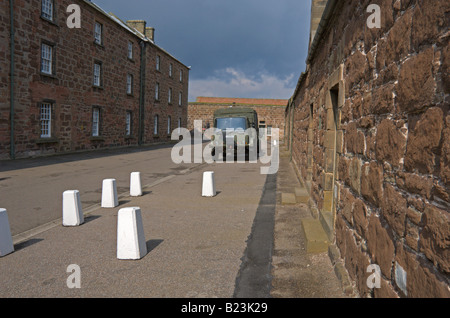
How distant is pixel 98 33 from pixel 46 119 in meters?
7.67

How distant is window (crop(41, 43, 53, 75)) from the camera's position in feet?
58.6

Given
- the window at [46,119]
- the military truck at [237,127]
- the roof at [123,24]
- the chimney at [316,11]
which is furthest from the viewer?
the roof at [123,24]

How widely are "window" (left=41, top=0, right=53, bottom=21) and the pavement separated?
1457 cm

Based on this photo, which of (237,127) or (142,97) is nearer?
(237,127)

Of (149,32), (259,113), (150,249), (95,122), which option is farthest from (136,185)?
(259,113)

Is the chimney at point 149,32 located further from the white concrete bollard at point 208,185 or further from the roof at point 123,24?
the white concrete bollard at point 208,185

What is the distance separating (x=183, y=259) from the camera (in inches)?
166

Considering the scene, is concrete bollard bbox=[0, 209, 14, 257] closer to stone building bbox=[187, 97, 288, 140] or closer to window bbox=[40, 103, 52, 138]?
window bbox=[40, 103, 52, 138]

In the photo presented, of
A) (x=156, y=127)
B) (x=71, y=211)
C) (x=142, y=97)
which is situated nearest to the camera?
(x=71, y=211)

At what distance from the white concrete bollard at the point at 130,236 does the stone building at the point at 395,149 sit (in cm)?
224

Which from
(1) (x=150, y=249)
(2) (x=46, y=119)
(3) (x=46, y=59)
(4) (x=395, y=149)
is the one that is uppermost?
(3) (x=46, y=59)

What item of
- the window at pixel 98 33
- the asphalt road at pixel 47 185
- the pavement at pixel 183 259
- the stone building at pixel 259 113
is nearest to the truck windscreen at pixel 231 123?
the asphalt road at pixel 47 185

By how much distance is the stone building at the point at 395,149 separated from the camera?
68.9 inches

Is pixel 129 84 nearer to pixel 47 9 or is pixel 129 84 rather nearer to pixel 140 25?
pixel 140 25
